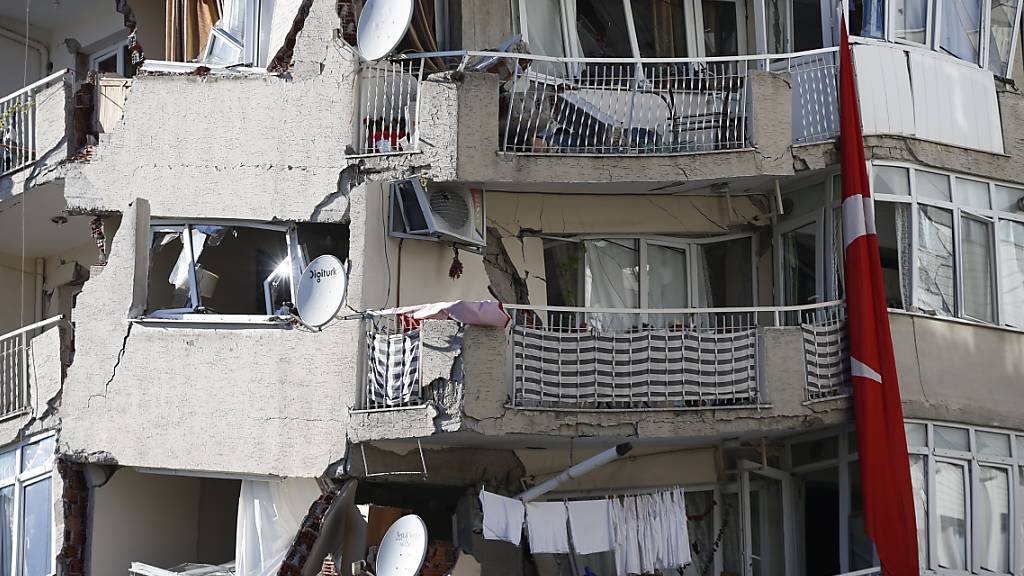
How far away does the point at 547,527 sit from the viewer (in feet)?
60.6

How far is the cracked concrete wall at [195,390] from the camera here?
61.5 feet

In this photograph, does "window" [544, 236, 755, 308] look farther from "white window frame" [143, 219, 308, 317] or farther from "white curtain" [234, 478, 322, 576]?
"white curtain" [234, 478, 322, 576]

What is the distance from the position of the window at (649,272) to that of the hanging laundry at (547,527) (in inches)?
108

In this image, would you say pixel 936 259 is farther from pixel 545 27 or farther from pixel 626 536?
pixel 545 27

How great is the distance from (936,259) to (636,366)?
3464 mm

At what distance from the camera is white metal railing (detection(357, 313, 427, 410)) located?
1830cm

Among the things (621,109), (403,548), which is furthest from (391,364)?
(621,109)

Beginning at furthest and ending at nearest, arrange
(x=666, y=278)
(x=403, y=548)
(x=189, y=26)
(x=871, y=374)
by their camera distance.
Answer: (x=189, y=26) < (x=666, y=278) < (x=871, y=374) < (x=403, y=548)

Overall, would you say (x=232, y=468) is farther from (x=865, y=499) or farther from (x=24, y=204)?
(x=865, y=499)

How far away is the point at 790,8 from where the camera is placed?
20.7m

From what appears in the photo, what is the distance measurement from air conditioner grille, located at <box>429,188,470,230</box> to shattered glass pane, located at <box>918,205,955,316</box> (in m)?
4.87

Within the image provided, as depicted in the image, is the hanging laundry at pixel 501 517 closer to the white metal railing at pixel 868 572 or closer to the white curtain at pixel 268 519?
the white curtain at pixel 268 519

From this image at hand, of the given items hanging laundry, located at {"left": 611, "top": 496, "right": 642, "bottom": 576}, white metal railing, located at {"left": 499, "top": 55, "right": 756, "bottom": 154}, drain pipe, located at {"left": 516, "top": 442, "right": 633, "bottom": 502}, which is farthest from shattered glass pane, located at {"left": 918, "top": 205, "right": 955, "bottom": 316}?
hanging laundry, located at {"left": 611, "top": 496, "right": 642, "bottom": 576}

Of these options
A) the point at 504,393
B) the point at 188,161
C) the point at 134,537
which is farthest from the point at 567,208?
the point at 134,537
